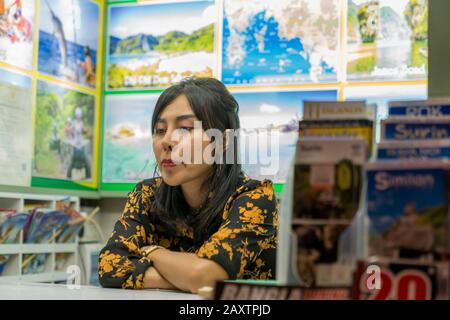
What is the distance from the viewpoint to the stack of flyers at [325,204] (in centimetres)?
89

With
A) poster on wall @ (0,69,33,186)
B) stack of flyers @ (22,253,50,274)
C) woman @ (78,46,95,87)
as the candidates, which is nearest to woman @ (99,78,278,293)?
poster on wall @ (0,69,33,186)

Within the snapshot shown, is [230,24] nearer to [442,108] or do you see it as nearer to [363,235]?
[442,108]

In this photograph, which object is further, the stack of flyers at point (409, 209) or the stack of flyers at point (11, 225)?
the stack of flyers at point (11, 225)

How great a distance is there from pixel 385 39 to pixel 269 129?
88 cm

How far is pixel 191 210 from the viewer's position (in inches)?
88.0

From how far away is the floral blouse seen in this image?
186cm

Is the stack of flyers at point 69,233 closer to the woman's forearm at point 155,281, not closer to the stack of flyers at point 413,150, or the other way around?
the woman's forearm at point 155,281

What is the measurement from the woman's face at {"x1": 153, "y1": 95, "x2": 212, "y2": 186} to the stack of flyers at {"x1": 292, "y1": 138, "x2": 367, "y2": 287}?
3.84ft

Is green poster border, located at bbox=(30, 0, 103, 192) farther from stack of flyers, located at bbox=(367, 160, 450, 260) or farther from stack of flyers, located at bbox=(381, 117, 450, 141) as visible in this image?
stack of flyers, located at bbox=(367, 160, 450, 260)

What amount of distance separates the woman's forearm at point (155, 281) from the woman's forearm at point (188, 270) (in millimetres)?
16

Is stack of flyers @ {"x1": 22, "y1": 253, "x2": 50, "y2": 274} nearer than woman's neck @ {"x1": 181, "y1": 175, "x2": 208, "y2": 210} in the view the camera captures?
No

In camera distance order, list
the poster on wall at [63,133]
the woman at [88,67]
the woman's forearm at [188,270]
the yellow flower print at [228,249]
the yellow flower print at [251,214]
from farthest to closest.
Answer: the woman at [88,67]
the poster on wall at [63,133]
the yellow flower print at [251,214]
the yellow flower print at [228,249]
the woman's forearm at [188,270]

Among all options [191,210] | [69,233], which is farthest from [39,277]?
[191,210]

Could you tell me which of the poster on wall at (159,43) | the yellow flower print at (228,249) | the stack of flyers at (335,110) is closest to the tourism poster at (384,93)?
the poster on wall at (159,43)
